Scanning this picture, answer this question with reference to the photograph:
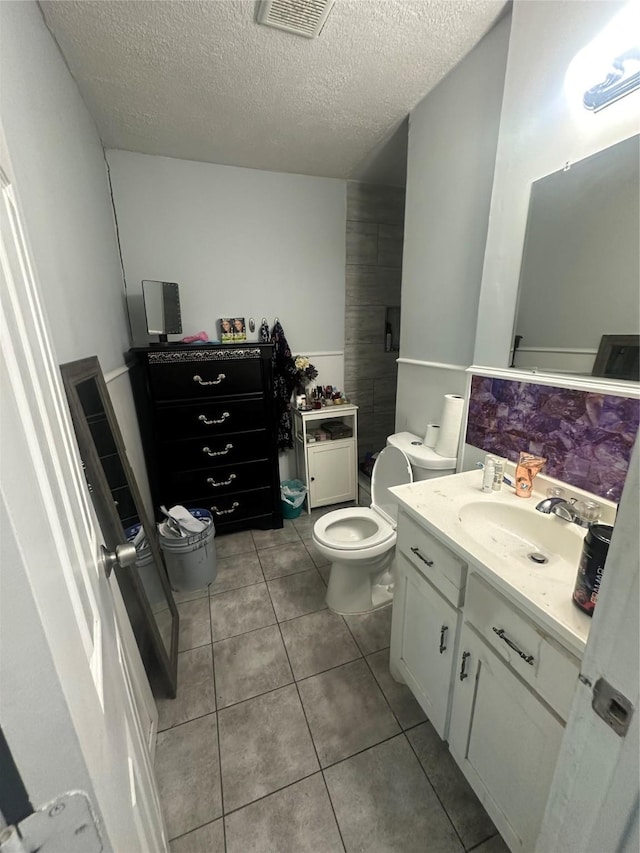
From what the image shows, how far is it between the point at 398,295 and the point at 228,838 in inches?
126

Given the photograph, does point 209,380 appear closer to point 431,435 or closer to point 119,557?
point 431,435

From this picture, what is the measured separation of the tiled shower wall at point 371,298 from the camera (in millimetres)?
2721

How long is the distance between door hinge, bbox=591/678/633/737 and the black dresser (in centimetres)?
210

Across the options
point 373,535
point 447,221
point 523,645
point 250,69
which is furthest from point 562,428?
point 250,69

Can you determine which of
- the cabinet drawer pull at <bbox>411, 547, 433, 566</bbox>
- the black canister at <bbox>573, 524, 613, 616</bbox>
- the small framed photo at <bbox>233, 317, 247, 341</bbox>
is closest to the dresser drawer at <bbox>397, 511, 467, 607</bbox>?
the cabinet drawer pull at <bbox>411, 547, 433, 566</bbox>

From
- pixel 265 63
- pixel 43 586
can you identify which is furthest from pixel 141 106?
pixel 43 586

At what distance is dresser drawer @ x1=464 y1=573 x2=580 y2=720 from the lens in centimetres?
70

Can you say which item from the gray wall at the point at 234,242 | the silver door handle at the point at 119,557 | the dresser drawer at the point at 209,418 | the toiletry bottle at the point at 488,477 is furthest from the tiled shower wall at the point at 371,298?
the silver door handle at the point at 119,557

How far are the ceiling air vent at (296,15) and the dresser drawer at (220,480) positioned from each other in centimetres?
212

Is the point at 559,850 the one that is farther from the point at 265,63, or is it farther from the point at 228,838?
the point at 265,63

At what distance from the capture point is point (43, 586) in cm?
30

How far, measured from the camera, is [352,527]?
1940 mm

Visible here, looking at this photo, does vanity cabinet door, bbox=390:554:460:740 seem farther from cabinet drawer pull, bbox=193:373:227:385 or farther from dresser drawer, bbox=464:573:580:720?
cabinet drawer pull, bbox=193:373:227:385

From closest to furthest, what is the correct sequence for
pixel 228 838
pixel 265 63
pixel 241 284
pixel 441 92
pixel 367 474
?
pixel 228 838, pixel 265 63, pixel 441 92, pixel 241 284, pixel 367 474
